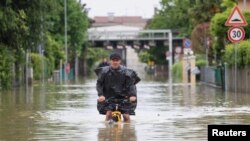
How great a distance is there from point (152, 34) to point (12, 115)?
107 m

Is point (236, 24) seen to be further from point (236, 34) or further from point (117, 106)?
point (117, 106)

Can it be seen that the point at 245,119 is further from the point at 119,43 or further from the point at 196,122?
the point at 119,43

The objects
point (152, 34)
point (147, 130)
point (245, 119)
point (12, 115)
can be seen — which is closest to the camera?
point (147, 130)

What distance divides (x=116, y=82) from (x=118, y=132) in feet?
6.61

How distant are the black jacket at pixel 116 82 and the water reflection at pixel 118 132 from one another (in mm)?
689

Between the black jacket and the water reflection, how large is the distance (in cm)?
69

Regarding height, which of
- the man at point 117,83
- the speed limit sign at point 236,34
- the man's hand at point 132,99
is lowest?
the man's hand at point 132,99

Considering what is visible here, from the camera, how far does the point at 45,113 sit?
21844 mm

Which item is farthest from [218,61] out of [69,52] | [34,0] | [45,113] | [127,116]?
[69,52]

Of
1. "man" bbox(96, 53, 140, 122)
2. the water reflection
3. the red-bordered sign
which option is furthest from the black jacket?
the red-bordered sign

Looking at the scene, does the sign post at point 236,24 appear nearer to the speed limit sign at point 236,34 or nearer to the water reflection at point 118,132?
the speed limit sign at point 236,34

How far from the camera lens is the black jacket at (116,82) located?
17438 mm

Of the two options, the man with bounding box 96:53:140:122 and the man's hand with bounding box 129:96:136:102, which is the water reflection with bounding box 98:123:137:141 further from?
the man with bounding box 96:53:140:122

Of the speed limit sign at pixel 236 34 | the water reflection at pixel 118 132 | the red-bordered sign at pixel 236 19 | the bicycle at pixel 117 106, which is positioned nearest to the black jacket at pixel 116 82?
the bicycle at pixel 117 106
